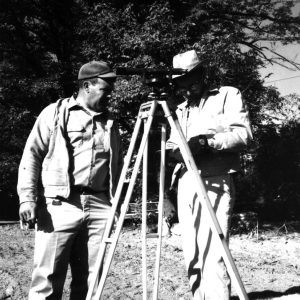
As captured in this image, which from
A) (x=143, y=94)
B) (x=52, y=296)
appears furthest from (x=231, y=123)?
(x=143, y=94)

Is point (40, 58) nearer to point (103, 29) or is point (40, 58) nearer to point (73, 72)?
point (73, 72)

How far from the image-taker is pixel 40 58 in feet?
49.2

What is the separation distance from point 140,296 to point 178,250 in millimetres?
3444

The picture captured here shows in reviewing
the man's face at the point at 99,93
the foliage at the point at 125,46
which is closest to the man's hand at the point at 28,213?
the man's face at the point at 99,93

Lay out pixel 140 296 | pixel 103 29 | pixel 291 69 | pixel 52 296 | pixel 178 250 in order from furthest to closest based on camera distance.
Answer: pixel 291 69
pixel 103 29
pixel 178 250
pixel 140 296
pixel 52 296

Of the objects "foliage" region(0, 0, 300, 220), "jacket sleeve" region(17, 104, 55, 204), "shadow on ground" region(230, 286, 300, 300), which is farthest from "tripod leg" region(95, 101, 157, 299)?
"foliage" region(0, 0, 300, 220)

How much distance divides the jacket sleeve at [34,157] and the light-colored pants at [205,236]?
103 cm

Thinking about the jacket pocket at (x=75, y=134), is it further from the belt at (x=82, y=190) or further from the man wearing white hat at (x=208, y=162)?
the man wearing white hat at (x=208, y=162)

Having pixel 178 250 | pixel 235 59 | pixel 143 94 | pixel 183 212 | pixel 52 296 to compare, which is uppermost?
pixel 235 59

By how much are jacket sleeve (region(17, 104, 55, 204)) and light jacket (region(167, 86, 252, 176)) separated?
34.8 inches

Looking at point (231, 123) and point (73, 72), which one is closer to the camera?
point (231, 123)

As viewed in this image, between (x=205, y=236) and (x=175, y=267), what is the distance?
134 inches

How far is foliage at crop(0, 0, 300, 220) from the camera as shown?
1009cm

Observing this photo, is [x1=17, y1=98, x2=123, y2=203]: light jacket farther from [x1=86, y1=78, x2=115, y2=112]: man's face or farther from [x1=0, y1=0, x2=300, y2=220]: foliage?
[x1=0, y1=0, x2=300, y2=220]: foliage
